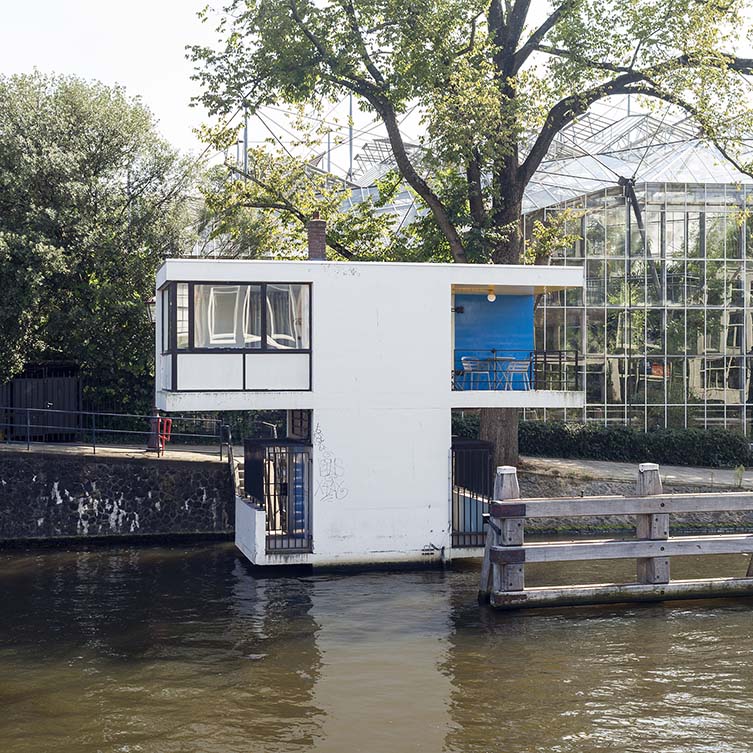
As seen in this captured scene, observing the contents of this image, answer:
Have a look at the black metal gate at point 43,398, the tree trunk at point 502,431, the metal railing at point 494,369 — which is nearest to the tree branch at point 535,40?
the tree trunk at point 502,431

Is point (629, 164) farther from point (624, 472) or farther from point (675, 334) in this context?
point (624, 472)

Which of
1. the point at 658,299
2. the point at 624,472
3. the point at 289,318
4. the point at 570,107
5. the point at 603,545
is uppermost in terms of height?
the point at 570,107

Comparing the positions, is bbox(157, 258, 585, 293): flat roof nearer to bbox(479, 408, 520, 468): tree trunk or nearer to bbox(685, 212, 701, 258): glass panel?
bbox(479, 408, 520, 468): tree trunk

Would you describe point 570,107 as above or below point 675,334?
above

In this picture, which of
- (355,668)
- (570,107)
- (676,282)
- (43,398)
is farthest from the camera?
(676,282)

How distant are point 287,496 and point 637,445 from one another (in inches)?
609

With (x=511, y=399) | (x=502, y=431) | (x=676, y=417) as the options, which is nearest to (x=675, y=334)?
(x=676, y=417)

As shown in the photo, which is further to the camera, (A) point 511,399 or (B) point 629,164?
(B) point 629,164

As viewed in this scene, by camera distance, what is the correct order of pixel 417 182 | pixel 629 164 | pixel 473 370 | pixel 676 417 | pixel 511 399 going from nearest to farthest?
pixel 511 399
pixel 473 370
pixel 417 182
pixel 676 417
pixel 629 164

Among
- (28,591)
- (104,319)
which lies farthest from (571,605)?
(104,319)

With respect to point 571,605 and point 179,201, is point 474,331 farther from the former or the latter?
point 179,201

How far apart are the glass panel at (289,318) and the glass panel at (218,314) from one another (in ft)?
1.90

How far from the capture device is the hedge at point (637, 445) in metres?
32.3

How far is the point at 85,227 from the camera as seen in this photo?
3164cm
